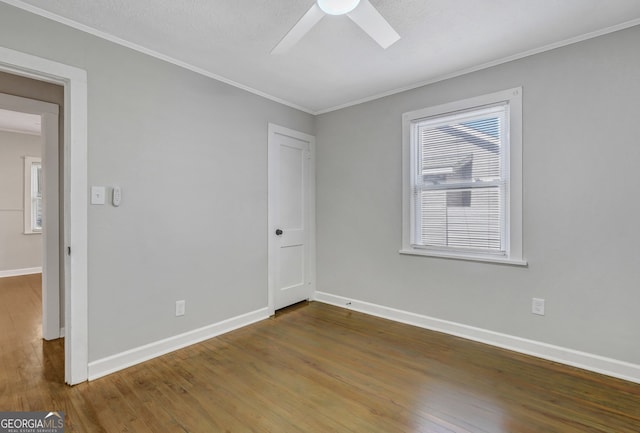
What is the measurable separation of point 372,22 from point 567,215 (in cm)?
211

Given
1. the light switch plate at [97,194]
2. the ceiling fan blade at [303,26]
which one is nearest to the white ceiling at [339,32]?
the ceiling fan blade at [303,26]

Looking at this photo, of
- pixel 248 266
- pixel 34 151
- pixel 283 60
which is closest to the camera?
pixel 283 60

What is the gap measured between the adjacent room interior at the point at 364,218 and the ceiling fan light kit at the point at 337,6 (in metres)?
0.03

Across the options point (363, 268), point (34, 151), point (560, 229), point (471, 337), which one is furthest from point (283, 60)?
point (34, 151)

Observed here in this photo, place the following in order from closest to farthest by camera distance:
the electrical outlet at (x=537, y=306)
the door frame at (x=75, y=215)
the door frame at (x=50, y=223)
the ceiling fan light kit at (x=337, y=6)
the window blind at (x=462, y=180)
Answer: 1. the ceiling fan light kit at (x=337, y=6)
2. the door frame at (x=75, y=215)
3. the electrical outlet at (x=537, y=306)
4. the window blind at (x=462, y=180)
5. the door frame at (x=50, y=223)

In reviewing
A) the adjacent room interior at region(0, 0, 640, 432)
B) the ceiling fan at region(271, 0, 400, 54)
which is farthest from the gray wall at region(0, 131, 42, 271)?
the ceiling fan at region(271, 0, 400, 54)

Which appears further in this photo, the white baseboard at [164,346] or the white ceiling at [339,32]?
the white baseboard at [164,346]

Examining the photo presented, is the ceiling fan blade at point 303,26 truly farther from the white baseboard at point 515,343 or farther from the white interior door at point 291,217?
the white baseboard at point 515,343

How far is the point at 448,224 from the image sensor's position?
305 centimetres

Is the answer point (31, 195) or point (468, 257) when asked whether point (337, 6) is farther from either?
point (31, 195)

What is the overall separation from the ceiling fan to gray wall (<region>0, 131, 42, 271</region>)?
656 cm

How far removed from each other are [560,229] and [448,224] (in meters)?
0.88

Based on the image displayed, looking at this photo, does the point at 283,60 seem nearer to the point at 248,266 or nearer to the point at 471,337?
the point at 248,266

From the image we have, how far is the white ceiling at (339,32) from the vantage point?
195 cm
